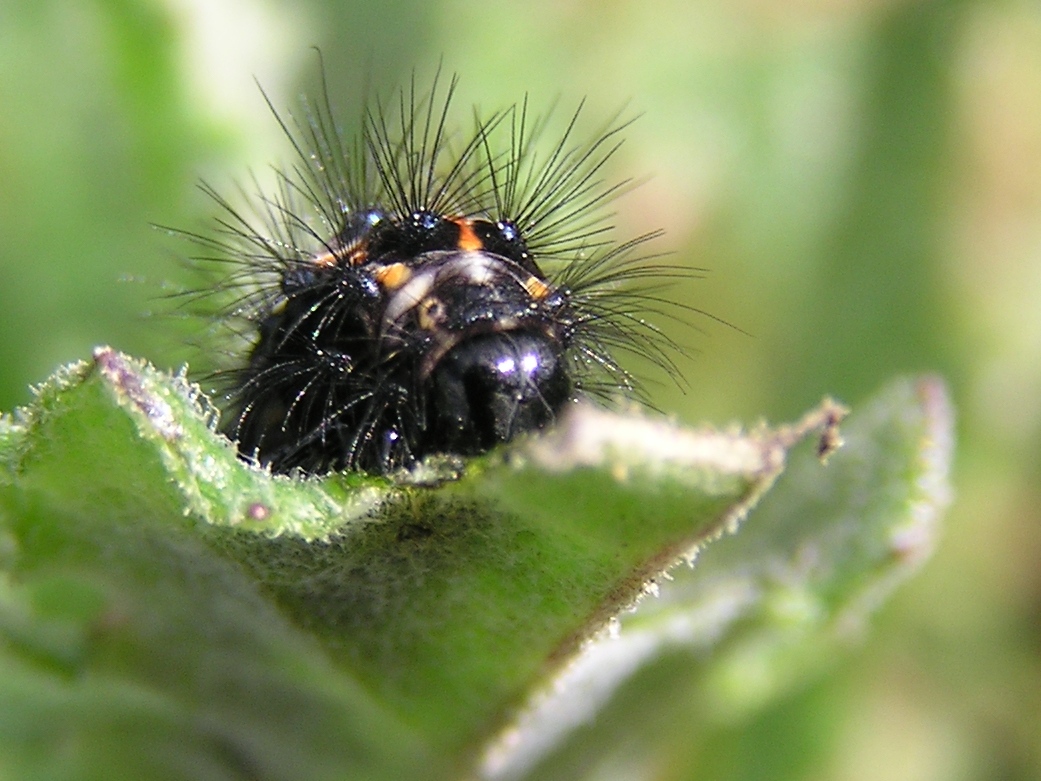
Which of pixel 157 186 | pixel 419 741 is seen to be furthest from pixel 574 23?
pixel 419 741

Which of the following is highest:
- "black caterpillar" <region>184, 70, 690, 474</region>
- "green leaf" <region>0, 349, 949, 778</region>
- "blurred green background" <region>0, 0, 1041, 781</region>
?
"blurred green background" <region>0, 0, 1041, 781</region>

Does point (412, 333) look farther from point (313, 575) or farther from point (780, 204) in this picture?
point (780, 204)

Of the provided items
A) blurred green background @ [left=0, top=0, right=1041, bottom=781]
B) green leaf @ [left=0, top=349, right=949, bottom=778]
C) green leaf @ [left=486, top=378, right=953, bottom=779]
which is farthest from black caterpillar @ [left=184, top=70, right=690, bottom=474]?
blurred green background @ [left=0, top=0, right=1041, bottom=781]

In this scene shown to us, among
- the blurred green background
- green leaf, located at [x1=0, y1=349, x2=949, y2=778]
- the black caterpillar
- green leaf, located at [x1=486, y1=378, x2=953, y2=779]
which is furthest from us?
the blurred green background

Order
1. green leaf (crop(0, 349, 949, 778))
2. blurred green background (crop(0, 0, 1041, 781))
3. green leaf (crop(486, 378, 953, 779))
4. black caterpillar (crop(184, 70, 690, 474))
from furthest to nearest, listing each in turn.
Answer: blurred green background (crop(0, 0, 1041, 781)) → green leaf (crop(486, 378, 953, 779)) → black caterpillar (crop(184, 70, 690, 474)) → green leaf (crop(0, 349, 949, 778))

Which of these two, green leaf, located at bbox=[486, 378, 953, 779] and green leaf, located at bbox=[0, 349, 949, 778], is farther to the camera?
green leaf, located at bbox=[486, 378, 953, 779]

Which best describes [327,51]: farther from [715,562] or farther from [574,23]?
[715,562]

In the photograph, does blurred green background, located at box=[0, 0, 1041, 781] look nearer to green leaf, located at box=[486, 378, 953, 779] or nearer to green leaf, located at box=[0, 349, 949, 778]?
green leaf, located at box=[486, 378, 953, 779]

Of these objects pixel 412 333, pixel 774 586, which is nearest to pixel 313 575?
pixel 412 333
